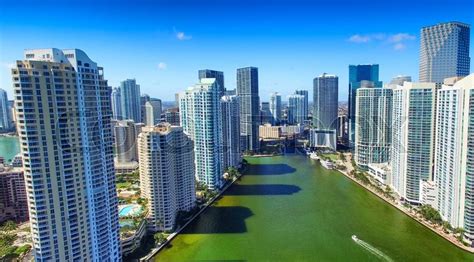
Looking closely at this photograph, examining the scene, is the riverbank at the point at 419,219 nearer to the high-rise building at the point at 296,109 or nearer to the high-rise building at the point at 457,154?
the high-rise building at the point at 457,154


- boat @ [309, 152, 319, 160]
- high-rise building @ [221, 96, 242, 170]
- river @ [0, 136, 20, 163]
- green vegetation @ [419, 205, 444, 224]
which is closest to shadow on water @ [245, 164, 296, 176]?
high-rise building @ [221, 96, 242, 170]

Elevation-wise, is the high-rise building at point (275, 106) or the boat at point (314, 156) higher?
the high-rise building at point (275, 106)

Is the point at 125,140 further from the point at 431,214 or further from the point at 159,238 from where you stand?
the point at 431,214

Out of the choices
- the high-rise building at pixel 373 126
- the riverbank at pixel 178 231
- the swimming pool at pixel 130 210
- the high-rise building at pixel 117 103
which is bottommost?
the riverbank at pixel 178 231

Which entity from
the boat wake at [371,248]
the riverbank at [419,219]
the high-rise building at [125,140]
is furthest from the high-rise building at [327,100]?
the boat wake at [371,248]

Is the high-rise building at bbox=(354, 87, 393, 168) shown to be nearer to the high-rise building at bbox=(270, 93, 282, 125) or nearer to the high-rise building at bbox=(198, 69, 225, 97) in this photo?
the high-rise building at bbox=(198, 69, 225, 97)

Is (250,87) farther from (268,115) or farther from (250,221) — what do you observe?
(250,221)
